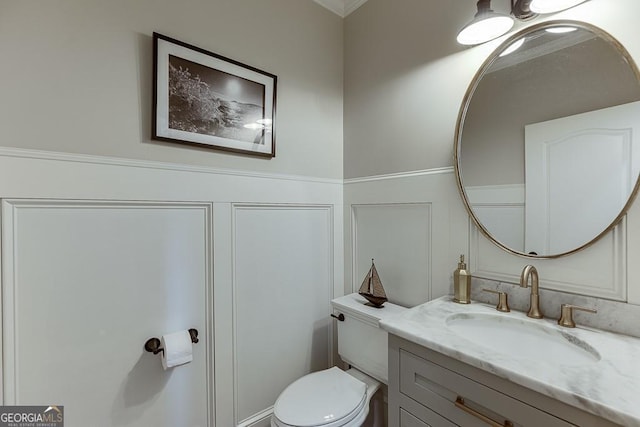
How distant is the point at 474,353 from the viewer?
2.70 feet

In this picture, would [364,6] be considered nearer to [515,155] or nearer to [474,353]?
[515,155]

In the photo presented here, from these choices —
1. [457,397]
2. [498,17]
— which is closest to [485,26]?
[498,17]

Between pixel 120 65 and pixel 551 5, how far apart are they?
5.55 ft

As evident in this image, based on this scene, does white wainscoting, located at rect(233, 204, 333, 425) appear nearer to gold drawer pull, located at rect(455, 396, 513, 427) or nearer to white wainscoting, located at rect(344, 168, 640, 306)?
white wainscoting, located at rect(344, 168, 640, 306)

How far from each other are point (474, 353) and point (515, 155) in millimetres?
833

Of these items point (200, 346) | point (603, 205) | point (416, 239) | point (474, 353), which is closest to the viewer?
point (474, 353)

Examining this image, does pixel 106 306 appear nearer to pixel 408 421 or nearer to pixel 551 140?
pixel 408 421

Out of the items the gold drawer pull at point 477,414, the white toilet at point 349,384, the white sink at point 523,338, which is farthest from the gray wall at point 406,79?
the gold drawer pull at point 477,414

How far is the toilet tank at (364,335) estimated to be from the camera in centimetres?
142

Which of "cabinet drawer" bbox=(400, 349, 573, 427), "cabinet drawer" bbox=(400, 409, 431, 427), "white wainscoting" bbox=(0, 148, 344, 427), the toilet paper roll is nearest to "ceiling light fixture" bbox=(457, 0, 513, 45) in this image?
"white wainscoting" bbox=(0, 148, 344, 427)

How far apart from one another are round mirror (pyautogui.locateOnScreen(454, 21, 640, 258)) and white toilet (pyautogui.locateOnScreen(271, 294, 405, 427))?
0.75m

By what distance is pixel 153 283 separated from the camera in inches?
50.3

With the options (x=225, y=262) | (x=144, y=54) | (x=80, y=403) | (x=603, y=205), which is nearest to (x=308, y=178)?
(x=225, y=262)

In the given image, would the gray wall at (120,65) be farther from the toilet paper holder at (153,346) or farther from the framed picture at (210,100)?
the toilet paper holder at (153,346)
